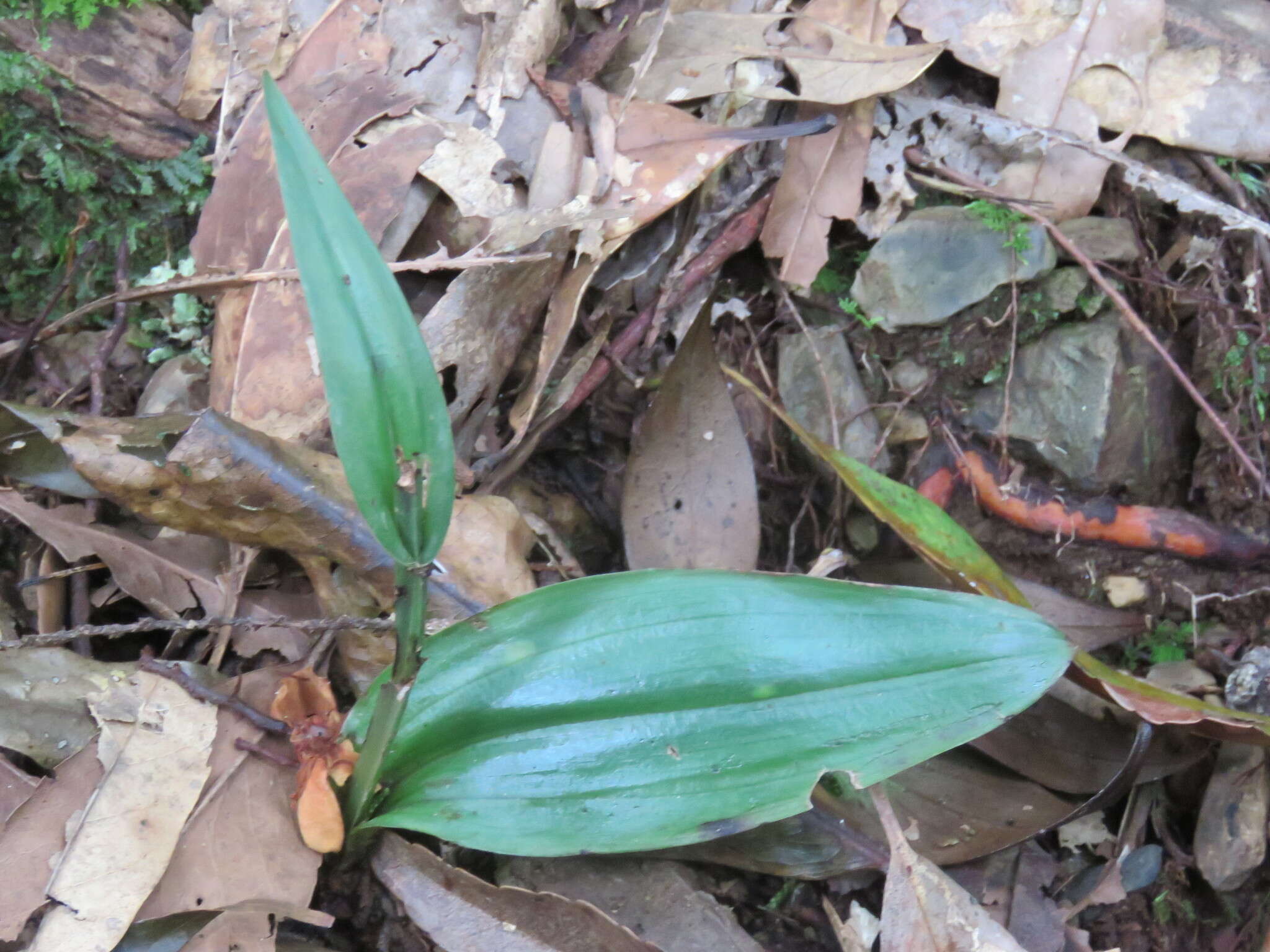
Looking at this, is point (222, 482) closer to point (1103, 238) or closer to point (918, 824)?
point (918, 824)

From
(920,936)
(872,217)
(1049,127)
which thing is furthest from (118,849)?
(1049,127)

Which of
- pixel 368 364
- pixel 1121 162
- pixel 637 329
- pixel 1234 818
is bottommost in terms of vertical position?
pixel 1234 818

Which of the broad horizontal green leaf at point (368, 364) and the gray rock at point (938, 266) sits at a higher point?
the broad horizontal green leaf at point (368, 364)

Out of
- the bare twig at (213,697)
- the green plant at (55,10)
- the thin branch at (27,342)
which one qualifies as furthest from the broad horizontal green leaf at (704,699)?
the green plant at (55,10)

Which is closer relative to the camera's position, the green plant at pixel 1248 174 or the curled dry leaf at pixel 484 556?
the curled dry leaf at pixel 484 556

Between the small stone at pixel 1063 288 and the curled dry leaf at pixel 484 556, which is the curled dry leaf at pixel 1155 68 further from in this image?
the curled dry leaf at pixel 484 556

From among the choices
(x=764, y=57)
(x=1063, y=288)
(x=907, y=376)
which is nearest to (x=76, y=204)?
(x=764, y=57)
